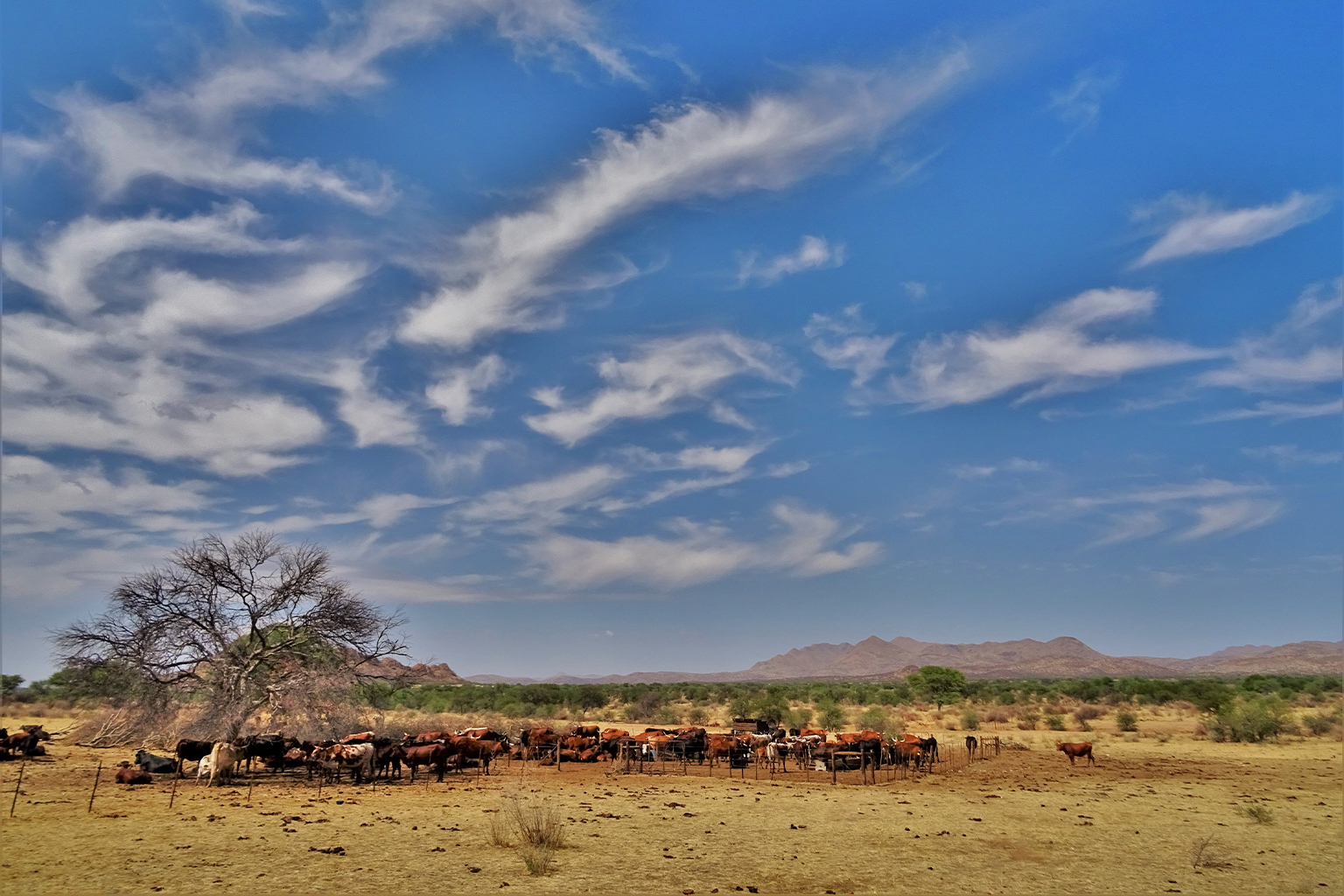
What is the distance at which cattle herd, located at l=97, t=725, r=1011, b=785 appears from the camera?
79.9ft

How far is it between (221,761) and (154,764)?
3.36 metres

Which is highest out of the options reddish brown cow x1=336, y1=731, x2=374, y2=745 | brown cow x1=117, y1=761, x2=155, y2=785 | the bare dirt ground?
reddish brown cow x1=336, y1=731, x2=374, y2=745

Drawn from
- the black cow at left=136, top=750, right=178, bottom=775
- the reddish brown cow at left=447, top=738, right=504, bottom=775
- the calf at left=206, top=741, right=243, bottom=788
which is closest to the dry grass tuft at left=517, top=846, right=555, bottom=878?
the calf at left=206, top=741, right=243, bottom=788

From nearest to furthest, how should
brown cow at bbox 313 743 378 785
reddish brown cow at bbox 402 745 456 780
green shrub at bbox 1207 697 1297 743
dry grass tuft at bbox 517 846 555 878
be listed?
dry grass tuft at bbox 517 846 555 878, brown cow at bbox 313 743 378 785, reddish brown cow at bbox 402 745 456 780, green shrub at bbox 1207 697 1297 743

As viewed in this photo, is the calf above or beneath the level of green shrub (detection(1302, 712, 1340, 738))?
above

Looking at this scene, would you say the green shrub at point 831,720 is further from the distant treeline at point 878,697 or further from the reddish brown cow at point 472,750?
the reddish brown cow at point 472,750

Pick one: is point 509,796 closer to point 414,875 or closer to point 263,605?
point 414,875

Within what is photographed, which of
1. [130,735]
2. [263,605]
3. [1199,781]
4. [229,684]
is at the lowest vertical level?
[1199,781]

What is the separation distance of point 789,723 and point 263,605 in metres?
38.0

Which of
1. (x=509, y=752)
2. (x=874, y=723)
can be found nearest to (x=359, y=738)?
(x=509, y=752)

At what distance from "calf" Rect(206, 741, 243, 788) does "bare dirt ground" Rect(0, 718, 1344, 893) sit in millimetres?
696

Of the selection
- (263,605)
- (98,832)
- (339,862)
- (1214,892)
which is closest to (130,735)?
(263,605)

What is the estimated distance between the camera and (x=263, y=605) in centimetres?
2664

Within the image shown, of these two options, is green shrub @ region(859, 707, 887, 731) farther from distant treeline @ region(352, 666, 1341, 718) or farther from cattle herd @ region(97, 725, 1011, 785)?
cattle herd @ region(97, 725, 1011, 785)
